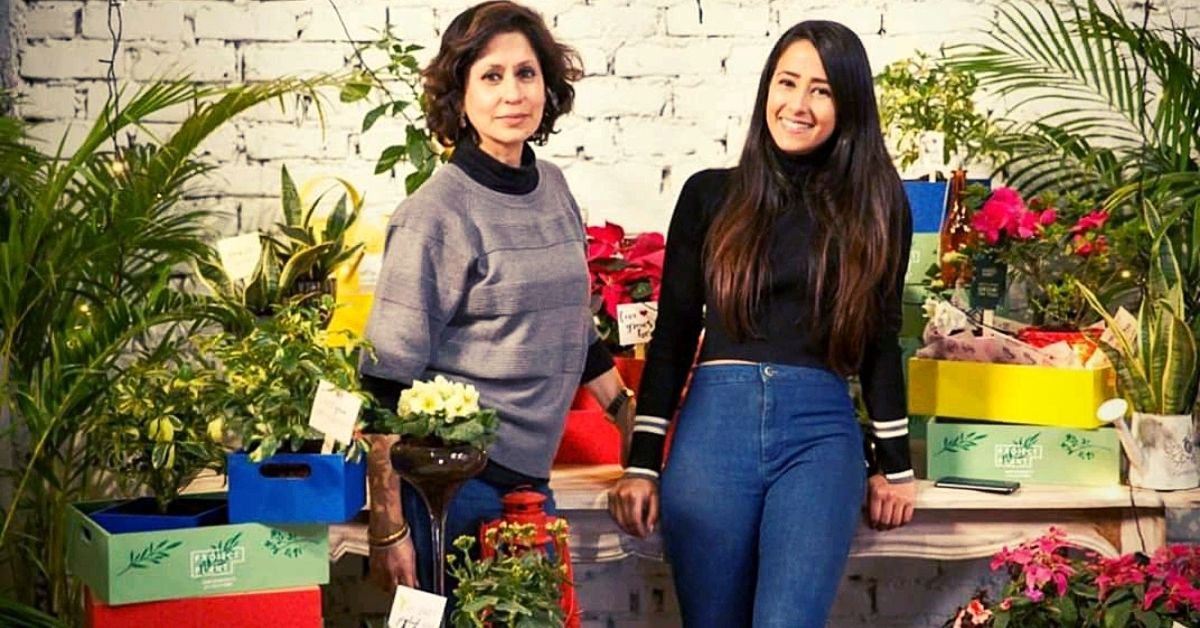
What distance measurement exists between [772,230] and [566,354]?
485mm

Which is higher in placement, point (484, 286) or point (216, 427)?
point (484, 286)

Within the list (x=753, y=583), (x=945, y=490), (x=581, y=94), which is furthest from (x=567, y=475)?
(x=581, y=94)

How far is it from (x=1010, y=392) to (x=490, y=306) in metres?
1.22

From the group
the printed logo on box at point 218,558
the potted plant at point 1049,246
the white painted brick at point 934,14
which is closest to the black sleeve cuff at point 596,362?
the printed logo on box at point 218,558

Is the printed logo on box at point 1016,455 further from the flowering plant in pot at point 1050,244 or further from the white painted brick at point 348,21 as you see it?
the white painted brick at point 348,21

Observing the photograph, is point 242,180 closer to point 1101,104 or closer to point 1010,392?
point 1010,392

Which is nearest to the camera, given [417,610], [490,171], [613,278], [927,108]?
[417,610]

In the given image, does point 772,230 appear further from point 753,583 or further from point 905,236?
point 753,583

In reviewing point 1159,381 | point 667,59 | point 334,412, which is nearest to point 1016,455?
point 1159,381

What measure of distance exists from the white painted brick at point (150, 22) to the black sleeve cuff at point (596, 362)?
141cm

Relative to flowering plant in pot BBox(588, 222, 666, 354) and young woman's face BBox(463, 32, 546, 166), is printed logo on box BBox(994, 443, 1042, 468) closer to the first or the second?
flowering plant in pot BBox(588, 222, 666, 354)

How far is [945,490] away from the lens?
329 centimetres

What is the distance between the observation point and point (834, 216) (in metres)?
3.02

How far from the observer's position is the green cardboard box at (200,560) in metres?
2.70
